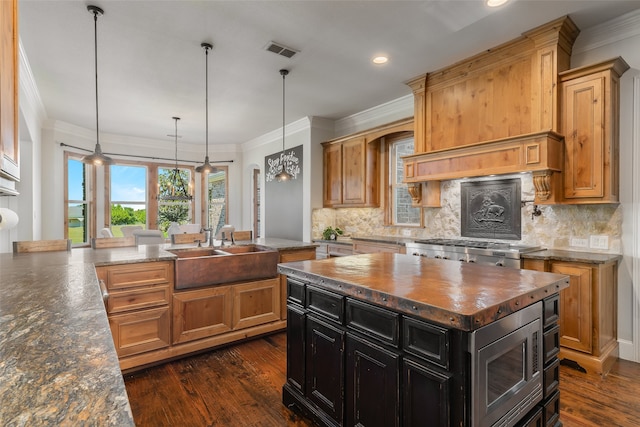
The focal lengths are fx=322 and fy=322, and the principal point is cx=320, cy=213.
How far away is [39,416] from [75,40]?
11.9 ft

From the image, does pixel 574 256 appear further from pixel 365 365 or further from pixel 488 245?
pixel 365 365

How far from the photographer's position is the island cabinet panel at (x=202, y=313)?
285cm

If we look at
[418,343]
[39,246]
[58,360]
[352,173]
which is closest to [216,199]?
[352,173]

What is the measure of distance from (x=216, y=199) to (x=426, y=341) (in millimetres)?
7309

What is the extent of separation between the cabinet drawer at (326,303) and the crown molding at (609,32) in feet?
10.9

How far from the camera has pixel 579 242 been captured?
119 inches

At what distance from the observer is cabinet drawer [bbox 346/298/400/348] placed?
1.45 meters

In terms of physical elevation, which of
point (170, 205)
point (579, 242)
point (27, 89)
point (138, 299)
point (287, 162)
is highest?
point (27, 89)

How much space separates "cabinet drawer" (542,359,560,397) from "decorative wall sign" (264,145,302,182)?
4.46 meters

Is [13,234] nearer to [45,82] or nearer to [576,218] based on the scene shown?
[45,82]

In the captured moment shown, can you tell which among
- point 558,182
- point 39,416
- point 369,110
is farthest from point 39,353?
point 369,110

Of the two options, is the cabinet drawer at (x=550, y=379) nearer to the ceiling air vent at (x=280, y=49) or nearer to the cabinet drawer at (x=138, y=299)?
the cabinet drawer at (x=138, y=299)

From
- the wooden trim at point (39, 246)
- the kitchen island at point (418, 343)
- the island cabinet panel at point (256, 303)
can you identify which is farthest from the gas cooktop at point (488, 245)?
the wooden trim at point (39, 246)

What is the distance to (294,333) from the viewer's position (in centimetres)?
209
